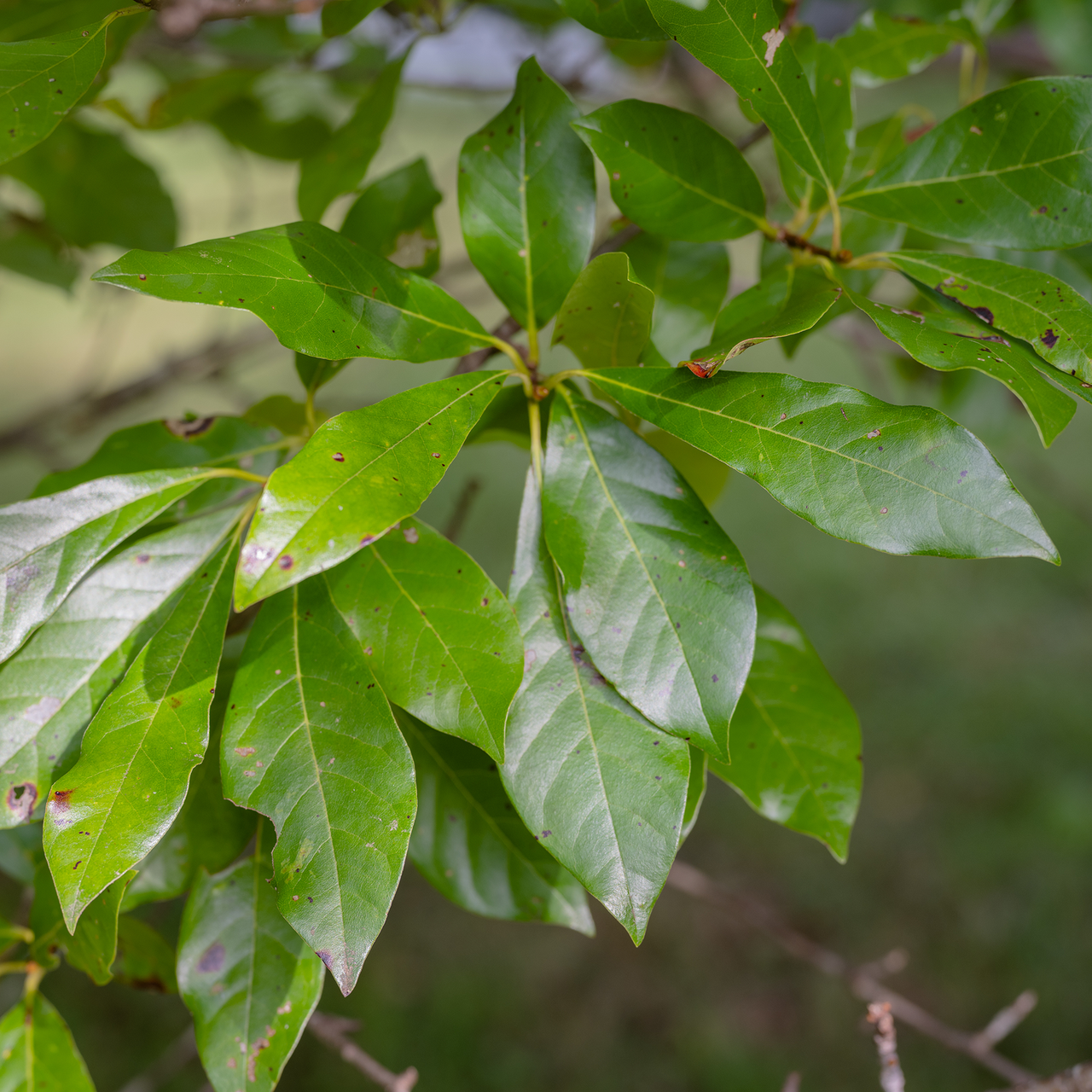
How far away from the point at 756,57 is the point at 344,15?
0.29m

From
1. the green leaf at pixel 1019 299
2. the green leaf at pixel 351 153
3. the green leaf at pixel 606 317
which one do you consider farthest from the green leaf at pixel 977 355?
the green leaf at pixel 351 153

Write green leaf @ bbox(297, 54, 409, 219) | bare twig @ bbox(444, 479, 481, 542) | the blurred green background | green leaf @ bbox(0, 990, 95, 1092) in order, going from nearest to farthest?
1. green leaf @ bbox(0, 990, 95, 1092)
2. green leaf @ bbox(297, 54, 409, 219)
3. bare twig @ bbox(444, 479, 481, 542)
4. the blurred green background

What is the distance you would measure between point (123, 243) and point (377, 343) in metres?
0.64

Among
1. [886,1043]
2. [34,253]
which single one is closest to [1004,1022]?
[886,1043]

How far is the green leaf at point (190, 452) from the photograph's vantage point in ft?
1.88

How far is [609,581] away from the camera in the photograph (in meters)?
0.45

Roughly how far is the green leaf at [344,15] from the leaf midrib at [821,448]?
30cm

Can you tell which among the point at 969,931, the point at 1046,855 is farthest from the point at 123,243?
the point at 1046,855

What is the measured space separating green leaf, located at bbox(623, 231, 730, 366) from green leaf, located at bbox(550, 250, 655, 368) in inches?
3.1

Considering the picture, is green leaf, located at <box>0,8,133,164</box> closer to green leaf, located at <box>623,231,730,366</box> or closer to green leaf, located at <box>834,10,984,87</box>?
green leaf, located at <box>623,231,730,366</box>

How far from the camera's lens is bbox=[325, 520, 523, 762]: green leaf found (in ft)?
1.40

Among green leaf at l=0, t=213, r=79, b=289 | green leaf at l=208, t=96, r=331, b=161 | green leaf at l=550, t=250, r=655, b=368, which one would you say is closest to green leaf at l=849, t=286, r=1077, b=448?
green leaf at l=550, t=250, r=655, b=368

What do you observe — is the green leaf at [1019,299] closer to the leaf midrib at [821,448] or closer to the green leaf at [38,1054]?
the leaf midrib at [821,448]

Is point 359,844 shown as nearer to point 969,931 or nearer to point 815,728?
point 815,728
